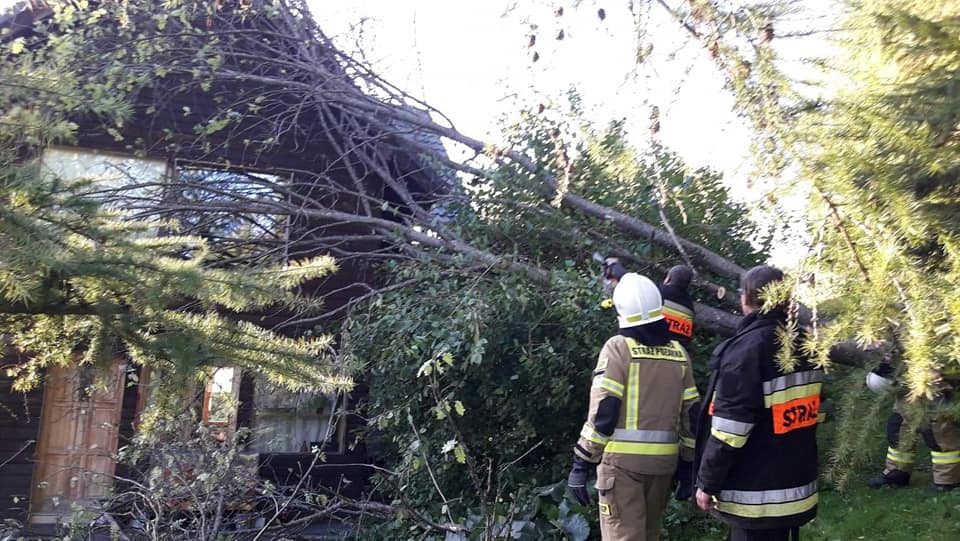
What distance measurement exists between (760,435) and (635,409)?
0.64 metres

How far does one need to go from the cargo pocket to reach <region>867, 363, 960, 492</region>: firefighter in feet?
4.11

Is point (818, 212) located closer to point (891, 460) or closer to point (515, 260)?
point (891, 460)

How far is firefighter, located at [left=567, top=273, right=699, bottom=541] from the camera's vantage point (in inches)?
151

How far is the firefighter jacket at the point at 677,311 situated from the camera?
4.47 metres

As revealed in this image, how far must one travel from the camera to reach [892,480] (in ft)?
17.9

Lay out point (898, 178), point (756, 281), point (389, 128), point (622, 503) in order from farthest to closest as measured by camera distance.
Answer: point (389, 128), point (622, 503), point (756, 281), point (898, 178)

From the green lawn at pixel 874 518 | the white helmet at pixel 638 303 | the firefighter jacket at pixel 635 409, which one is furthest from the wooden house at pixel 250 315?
the firefighter jacket at pixel 635 409

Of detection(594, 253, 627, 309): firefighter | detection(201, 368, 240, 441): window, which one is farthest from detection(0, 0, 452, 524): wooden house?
detection(594, 253, 627, 309): firefighter

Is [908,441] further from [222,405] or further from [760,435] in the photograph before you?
[222,405]

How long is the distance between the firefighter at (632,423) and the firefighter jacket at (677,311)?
53cm

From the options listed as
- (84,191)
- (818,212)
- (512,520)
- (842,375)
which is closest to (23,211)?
(84,191)

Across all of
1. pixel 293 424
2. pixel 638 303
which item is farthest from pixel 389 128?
pixel 638 303

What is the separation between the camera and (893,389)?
2.06 m

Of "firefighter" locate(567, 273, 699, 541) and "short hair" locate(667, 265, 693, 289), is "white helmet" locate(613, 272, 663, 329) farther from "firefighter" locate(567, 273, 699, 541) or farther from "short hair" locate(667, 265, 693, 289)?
"short hair" locate(667, 265, 693, 289)
